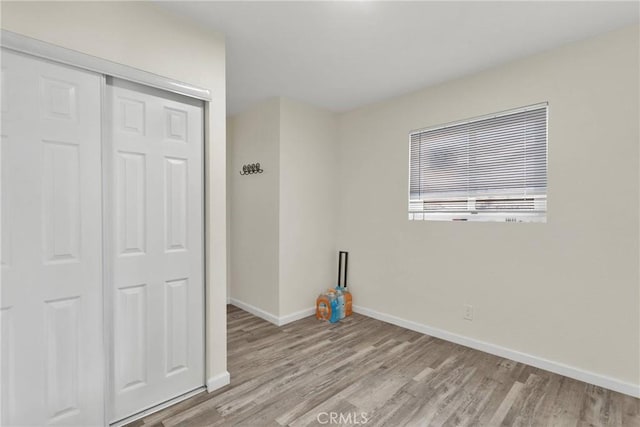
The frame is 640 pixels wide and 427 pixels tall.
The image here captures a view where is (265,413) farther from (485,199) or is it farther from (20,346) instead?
(485,199)

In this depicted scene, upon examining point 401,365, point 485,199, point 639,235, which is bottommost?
point 401,365

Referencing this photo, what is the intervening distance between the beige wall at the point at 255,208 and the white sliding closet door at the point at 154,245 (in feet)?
4.64

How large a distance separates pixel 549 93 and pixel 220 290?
2.98m

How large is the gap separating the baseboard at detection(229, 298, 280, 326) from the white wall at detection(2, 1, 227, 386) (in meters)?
1.26

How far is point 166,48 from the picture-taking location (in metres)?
1.93

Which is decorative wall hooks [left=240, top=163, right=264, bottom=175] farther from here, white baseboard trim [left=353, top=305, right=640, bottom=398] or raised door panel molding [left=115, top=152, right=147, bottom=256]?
white baseboard trim [left=353, top=305, right=640, bottom=398]

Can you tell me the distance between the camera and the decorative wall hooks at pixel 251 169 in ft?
12.1

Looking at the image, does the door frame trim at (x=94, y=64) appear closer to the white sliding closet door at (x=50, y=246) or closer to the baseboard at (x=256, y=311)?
the white sliding closet door at (x=50, y=246)

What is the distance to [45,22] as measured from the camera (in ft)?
4.98

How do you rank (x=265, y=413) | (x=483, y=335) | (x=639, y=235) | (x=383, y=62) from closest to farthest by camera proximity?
(x=265, y=413), (x=639, y=235), (x=383, y=62), (x=483, y=335)

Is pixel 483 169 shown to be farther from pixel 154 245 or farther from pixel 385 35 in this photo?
pixel 154 245

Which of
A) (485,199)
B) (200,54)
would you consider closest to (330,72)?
(200,54)

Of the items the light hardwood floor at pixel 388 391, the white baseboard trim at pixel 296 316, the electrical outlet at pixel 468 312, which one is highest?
the electrical outlet at pixel 468 312

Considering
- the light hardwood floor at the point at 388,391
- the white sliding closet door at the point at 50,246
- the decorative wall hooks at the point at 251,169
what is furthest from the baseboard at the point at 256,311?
the white sliding closet door at the point at 50,246
